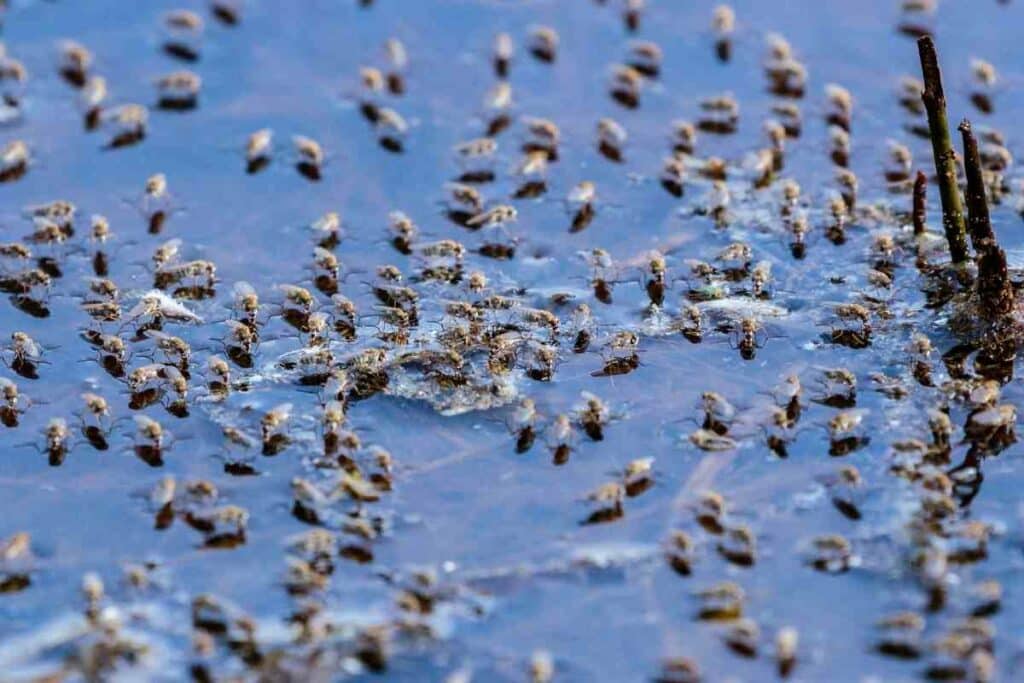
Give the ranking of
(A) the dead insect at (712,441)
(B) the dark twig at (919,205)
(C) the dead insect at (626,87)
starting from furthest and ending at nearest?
(C) the dead insect at (626,87) → (B) the dark twig at (919,205) → (A) the dead insect at (712,441)

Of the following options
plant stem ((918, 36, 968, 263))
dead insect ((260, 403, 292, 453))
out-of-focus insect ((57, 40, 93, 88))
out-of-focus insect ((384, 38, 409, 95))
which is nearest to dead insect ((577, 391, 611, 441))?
dead insect ((260, 403, 292, 453))

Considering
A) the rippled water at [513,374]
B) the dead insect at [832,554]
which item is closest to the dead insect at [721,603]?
the rippled water at [513,374]

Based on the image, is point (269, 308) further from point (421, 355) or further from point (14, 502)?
point (14, 502)

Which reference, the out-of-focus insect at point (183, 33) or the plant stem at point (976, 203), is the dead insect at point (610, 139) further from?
the out-of-focus insect at point (183, 33)

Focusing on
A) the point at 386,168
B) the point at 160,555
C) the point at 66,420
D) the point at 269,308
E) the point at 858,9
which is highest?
the point at 858,9

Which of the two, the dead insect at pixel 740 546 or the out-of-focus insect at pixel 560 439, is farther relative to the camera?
the out-of-focus insect at pixel 560 439

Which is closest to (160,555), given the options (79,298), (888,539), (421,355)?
(421,355)

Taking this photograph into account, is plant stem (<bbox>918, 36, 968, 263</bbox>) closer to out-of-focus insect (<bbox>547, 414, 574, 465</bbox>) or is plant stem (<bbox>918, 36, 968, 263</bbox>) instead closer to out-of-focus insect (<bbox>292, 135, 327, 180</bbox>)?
out-of-focus insect (<bbox>547, 414, 574, 465</bbox>)
